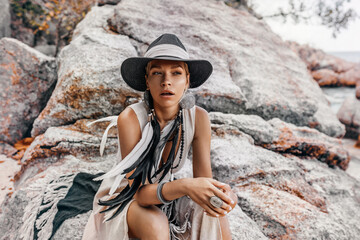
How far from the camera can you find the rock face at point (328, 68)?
1488 cm

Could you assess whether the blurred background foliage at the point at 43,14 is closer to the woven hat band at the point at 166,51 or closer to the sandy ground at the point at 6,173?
the sandy ground at the point at 6,173

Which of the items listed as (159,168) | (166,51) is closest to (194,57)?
(166,51)

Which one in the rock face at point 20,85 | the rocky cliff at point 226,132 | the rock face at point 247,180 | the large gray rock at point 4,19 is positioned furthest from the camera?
the large gray rock at point 4,19

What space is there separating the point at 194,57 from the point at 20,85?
327 cm

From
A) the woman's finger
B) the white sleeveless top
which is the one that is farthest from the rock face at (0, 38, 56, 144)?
the woman's finger

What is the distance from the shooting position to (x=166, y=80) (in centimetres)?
169

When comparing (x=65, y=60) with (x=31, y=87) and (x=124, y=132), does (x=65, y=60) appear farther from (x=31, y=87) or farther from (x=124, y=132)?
(x=124, y=132)

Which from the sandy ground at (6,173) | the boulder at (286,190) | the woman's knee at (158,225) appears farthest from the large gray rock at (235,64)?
the sandy ground at (6,173)

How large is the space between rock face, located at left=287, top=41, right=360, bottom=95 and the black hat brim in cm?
1566

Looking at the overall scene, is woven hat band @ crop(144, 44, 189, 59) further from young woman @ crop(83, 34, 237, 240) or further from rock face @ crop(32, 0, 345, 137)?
rock face @ crop(32, 0, 345, 137)

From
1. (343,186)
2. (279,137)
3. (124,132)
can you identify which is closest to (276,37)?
(279,137)

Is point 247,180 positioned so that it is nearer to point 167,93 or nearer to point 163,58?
point 167,93

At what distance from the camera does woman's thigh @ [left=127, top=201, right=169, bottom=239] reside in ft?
4.96

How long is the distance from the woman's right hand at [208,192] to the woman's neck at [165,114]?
65cm
